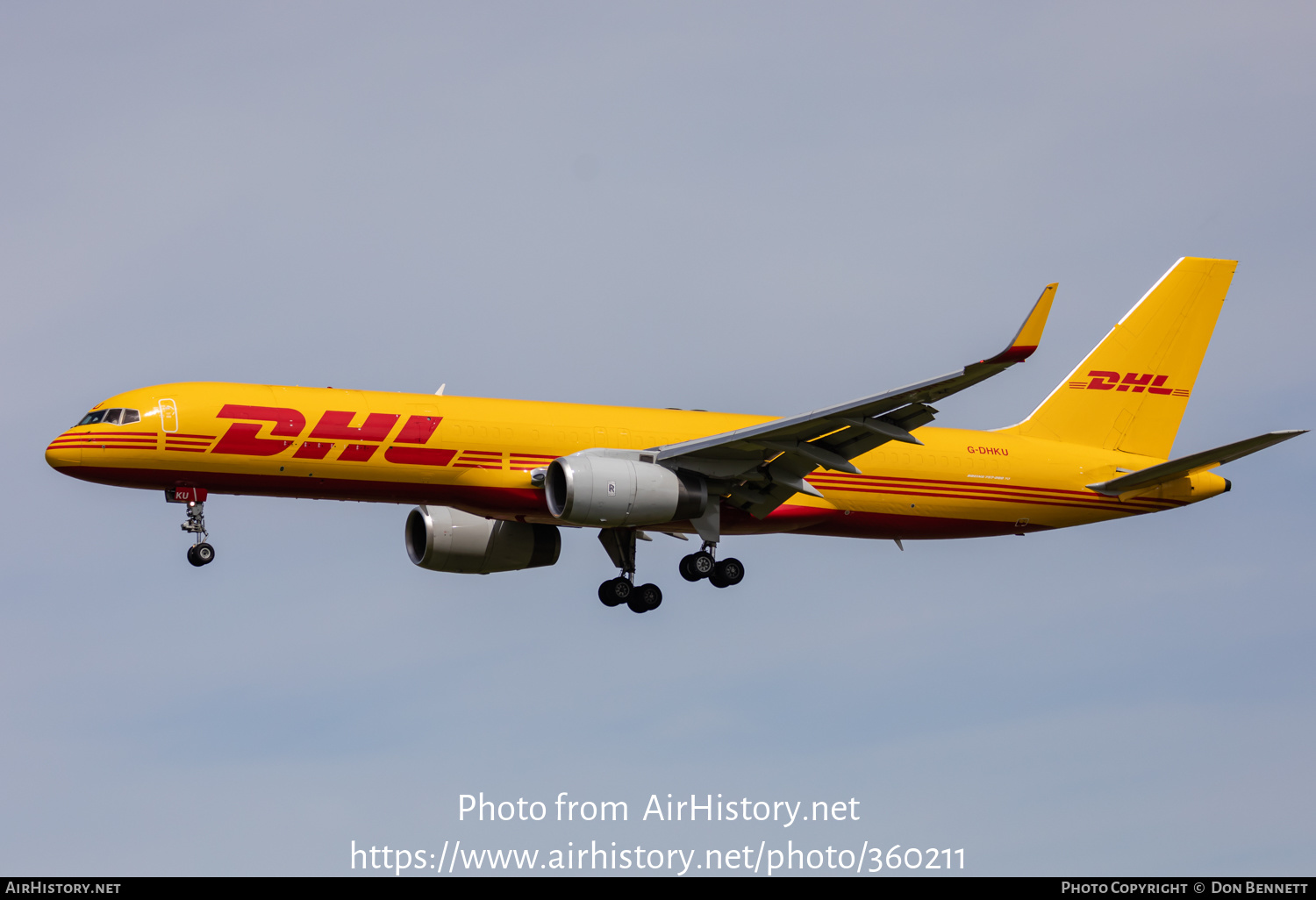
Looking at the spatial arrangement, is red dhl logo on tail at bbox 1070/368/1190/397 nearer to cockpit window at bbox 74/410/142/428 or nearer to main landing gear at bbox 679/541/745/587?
main landing gear at bbox 679/541/745/587

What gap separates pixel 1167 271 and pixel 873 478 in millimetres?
12034

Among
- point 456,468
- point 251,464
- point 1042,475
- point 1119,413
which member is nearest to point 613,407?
point 456,468

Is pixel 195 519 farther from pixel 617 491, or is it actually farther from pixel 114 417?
pixel 617 491

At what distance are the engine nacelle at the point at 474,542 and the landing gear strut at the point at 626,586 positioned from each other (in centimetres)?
195

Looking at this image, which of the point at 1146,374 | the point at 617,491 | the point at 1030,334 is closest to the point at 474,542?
the point at 617,491

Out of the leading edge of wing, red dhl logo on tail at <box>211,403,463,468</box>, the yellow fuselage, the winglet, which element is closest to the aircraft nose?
the yellow fuselage

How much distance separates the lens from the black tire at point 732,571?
40875 millimetres

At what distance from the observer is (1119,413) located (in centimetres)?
4575

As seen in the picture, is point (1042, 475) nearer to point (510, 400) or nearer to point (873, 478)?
point (873, 478)

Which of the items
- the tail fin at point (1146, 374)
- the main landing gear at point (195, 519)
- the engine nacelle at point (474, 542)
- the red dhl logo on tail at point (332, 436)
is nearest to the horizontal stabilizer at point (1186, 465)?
the tail fin at point (1146, 374)

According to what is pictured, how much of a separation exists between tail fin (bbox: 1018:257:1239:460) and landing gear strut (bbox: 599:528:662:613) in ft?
37.6

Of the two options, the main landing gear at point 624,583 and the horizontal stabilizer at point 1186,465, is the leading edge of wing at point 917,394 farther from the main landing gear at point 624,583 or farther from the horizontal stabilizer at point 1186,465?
the horizontal stabilizer at point 1186,465

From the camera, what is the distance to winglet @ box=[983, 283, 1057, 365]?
31453 millimetres

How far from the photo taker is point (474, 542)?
43.4 metres
